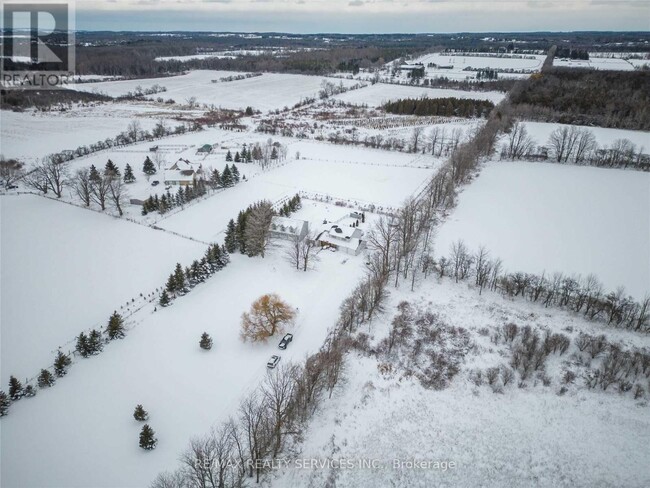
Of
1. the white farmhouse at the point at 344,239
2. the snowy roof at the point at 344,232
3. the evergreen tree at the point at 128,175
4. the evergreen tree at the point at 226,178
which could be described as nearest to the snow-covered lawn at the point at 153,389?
the white farmhouse at the point at 344,239

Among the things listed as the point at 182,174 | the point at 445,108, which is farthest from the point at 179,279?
the point at 445,108

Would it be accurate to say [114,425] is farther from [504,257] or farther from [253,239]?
[504,257]

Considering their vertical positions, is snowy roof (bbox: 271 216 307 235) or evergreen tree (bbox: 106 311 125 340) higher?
snowy roof (bbox: 271 216 307 235)

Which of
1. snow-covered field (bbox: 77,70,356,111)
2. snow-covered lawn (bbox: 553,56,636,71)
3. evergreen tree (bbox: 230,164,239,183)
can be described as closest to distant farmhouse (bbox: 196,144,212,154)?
evergreen tree (bbox: 230,164,239,183)

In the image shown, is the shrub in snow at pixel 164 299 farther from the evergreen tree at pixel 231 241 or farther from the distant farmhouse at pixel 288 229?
the distant farmhouse at pixel 288 229

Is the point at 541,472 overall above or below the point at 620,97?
below

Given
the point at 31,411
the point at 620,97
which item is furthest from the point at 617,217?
the point at 620,97

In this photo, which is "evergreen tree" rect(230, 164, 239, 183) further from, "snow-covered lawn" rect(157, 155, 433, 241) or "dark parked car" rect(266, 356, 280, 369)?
"dark parked car" rect(266, 356, 280, 369)
